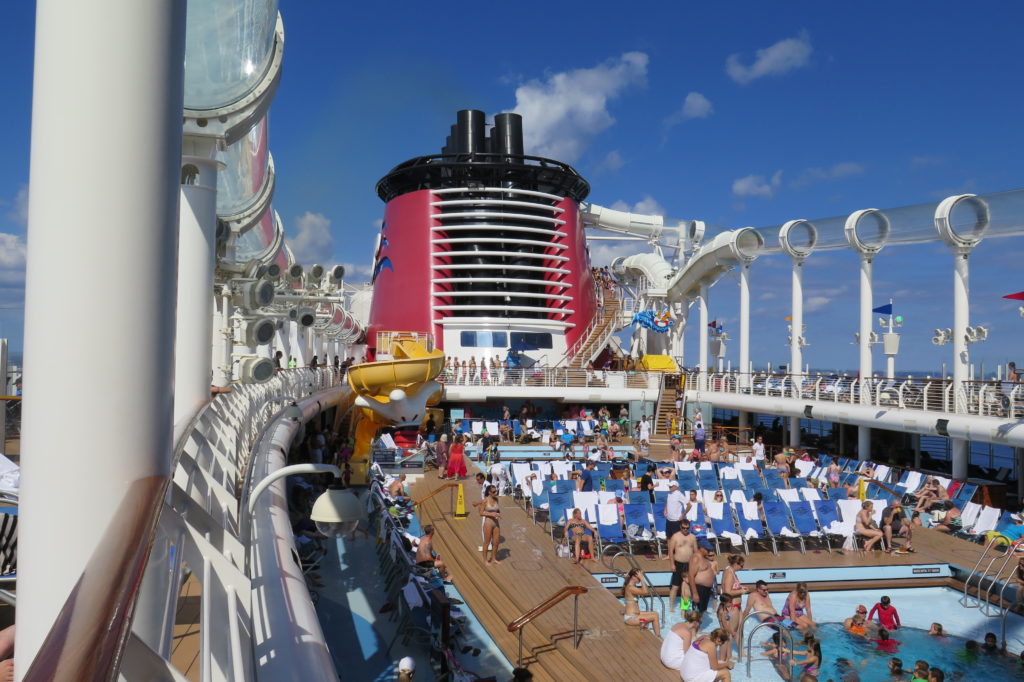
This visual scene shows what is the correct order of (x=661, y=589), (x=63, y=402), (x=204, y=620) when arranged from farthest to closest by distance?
(x=661, y=589) < (x=204, y=620) < (x=63, y=402)

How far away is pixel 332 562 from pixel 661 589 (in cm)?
→ 436

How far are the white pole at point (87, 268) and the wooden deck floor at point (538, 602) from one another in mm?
5363

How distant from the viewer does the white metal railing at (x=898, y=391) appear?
1302 centimetres

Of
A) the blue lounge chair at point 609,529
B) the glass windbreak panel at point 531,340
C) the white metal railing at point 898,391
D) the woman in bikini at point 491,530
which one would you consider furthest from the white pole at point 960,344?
the glass windbreak panel at point 531,340

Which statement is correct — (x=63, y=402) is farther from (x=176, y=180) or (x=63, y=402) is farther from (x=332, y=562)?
(x=332, y=562)

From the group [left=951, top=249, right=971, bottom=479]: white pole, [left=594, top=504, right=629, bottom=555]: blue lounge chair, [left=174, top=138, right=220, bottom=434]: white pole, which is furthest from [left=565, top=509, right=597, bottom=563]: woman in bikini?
[left=951, top=249, right=971, bottom=479]: white pole

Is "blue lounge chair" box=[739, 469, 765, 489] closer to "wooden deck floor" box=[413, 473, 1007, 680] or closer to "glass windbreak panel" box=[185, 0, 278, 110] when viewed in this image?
"wooden deck floor" box=[413, 473, 1007, 680]

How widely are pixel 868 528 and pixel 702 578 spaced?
3.52 m

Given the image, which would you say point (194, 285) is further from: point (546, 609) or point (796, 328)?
point (796, 328)

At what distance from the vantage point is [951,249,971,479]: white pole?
13914 mm

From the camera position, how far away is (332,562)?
10516mm

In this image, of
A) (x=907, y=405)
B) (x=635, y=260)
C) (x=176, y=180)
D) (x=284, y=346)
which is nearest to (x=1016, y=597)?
(x=907, y=405)

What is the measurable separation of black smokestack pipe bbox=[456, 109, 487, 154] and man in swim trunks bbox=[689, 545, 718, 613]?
79.5ft

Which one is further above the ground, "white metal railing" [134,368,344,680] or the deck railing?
"white metal railing" [134,368,344,680]
